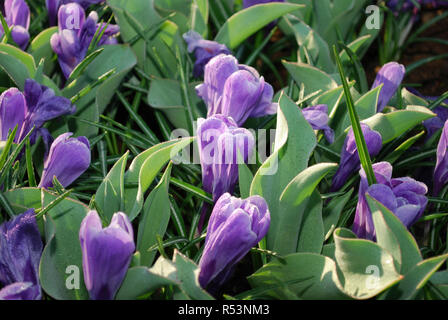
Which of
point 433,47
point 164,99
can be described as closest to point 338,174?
point 164,99

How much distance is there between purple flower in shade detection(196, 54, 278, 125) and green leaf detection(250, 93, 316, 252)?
9cm

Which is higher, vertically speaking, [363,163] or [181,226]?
[363,163]

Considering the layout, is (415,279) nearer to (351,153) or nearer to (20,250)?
(351,153)

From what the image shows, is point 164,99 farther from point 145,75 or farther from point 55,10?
point 55,10

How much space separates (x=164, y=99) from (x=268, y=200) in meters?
0.45

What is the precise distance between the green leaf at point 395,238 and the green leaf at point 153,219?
1.05 ft

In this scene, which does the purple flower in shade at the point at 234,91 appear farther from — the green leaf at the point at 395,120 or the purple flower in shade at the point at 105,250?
the purple flower in shade at the point at 105,250

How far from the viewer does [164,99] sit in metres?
1.23

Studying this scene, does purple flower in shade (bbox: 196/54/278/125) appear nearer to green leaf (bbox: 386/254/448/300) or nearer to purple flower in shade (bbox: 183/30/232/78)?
purple flower in shade (bbox: 183/30/232/78)

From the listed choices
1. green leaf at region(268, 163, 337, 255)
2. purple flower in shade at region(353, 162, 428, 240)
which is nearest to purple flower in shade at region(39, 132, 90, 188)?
green leaf at region(268, 163, 337, 255)

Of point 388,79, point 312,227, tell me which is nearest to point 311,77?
point 388,79

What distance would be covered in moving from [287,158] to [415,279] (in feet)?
0.89

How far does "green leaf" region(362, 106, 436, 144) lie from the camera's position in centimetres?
96

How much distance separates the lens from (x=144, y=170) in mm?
855
